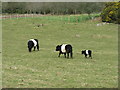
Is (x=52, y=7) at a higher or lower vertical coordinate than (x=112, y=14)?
higher

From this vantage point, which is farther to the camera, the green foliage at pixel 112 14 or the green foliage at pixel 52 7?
the green foliage at pixel 52 7

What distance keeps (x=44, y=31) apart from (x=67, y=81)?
33.4 meters

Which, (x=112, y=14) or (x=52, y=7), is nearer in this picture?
(x=112, y=14)

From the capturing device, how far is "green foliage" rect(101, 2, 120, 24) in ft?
178

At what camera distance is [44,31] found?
46406 mm

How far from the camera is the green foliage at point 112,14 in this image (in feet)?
178

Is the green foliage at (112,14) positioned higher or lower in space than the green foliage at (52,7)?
lower

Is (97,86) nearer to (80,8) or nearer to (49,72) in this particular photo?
(49,72)

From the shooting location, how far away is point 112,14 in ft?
179

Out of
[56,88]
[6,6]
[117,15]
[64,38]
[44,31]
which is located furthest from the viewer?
[6,6]

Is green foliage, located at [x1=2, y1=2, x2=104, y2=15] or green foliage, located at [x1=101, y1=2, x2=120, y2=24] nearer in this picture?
green foliage, located at [x1=101, y1=2, x2=120, y2=24]

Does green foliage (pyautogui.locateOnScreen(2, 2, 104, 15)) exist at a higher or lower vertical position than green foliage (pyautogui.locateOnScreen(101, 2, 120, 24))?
higher

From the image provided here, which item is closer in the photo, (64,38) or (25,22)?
(64,38)

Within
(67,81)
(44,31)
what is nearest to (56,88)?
(67,81)
